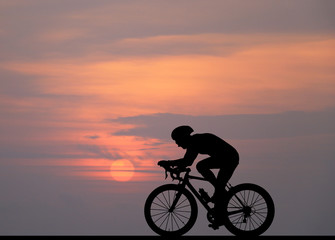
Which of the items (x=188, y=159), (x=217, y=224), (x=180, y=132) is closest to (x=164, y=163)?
(x=188, y=159)

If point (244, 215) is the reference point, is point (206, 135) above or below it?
above

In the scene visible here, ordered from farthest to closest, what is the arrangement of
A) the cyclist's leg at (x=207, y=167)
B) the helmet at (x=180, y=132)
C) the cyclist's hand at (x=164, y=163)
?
1. the cyclist's hand at (x=164, y=163)
2. the cyclist's leg at (x=207, y=167)
3. the helmet at (x=180, y=132)

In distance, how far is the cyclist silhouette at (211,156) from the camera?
16.1 m

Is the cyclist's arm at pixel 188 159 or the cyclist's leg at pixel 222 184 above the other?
the cyclist's arm at pixel 188 159

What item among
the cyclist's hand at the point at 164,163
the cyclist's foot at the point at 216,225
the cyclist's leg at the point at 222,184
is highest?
the cyclist's hand at the point at 164,163

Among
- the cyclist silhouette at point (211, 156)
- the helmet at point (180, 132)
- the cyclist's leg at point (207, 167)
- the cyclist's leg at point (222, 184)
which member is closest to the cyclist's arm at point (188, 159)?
the cyclist silhouette at point (211, 156)

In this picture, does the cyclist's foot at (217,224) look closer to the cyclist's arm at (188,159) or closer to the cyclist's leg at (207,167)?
the cyclist's leg at (207,167)

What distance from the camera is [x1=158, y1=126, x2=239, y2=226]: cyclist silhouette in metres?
16.1

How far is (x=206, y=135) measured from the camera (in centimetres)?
1617

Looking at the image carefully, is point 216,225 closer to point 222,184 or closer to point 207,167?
point 222,184
